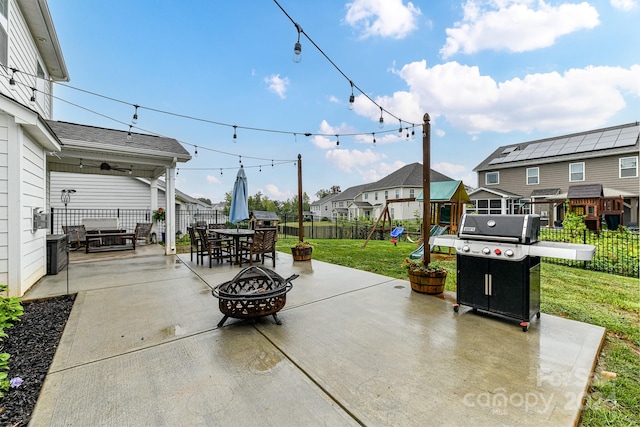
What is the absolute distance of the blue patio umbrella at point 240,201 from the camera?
7102 mm

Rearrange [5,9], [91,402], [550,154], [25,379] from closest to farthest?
[91,402], [25,379], [5,9], [550,154]

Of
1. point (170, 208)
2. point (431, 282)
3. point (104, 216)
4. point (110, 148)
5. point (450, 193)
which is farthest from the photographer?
point (104, 216)

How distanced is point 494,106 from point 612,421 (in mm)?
16193

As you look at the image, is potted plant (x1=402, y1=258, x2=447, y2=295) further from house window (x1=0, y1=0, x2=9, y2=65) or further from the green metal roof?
house window (x1=0, y1=0, x2=9, y2=65)

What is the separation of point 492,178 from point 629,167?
6738mm

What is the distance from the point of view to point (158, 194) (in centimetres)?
1342

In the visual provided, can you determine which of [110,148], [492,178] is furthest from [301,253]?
[492,178]

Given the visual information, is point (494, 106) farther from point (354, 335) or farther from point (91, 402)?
point (91, 402)

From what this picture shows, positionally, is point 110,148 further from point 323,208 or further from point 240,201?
point 323,208

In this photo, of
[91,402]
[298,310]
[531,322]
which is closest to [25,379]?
[91,402]

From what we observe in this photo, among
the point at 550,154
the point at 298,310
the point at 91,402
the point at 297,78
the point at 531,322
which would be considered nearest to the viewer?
the point at 91,402

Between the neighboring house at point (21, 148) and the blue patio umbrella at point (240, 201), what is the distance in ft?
11.9

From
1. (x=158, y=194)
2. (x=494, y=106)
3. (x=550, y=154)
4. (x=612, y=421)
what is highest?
(x=494, y=106)

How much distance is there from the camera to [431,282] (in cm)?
407
